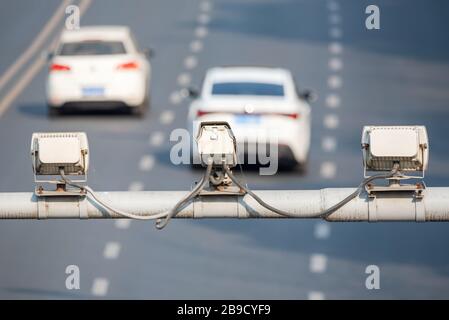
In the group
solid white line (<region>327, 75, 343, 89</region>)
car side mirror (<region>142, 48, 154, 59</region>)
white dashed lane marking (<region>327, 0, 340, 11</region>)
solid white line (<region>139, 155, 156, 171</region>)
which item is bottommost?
solid white line (<region>139, 155, 156, 171</region>)

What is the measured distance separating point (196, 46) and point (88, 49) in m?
9.04

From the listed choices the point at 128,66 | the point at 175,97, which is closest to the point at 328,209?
the point at 128,66

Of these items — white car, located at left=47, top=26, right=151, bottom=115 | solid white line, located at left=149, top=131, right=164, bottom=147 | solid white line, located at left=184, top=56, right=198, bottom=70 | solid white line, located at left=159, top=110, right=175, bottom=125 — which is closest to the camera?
solid white line, located at left=149, top=131, right=164, bottom=147

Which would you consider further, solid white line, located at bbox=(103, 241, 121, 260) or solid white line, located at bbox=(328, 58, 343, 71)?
solid white line, located at bbox=(328, 58, 343, 71)

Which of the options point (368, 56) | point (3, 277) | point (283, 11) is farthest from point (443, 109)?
point (3, 277)

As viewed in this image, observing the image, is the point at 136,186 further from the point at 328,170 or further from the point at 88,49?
the point at 88,49

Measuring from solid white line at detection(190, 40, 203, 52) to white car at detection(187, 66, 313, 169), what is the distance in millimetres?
12556

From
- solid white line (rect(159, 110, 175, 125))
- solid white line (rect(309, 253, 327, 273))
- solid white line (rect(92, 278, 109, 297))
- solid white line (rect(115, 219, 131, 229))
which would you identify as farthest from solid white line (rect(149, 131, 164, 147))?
solid white line (rect(92, 278, 109, 297))

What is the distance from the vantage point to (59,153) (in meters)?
13.4

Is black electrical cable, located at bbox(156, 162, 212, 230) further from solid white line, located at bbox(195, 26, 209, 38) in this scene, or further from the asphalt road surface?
solid white line, located at bbox(195, 26, 209, 38)

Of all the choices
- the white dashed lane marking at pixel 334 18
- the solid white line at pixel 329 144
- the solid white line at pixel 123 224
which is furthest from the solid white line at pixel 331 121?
the white dashed lane marking at pixel 334 18

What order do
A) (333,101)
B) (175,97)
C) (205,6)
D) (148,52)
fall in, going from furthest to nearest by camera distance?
1. (205,6)
2. (175,97)
3. (333,101)
4. (148,52)

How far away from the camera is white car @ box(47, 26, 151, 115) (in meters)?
38.2

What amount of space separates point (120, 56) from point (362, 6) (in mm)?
14913
